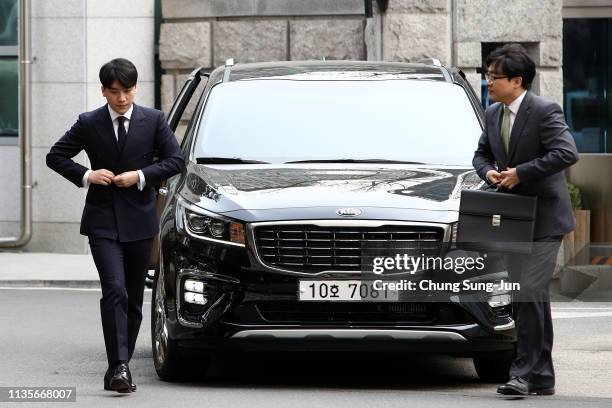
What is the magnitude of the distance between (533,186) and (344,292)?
1.10 m

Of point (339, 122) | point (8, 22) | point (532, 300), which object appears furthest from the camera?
point (8, 22)

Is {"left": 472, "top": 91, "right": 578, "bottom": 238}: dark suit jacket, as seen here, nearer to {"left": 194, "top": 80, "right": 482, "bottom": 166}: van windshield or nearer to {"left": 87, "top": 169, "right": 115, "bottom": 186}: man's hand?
{"left": 194, "top": 80, "right": 482, "bottom": 166}: van windshield

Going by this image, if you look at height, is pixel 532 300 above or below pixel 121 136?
below

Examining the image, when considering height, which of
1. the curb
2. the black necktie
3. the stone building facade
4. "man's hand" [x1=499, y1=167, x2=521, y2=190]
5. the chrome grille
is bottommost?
the curb

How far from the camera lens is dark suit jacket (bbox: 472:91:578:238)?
28.0 ft

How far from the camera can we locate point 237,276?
8656mm

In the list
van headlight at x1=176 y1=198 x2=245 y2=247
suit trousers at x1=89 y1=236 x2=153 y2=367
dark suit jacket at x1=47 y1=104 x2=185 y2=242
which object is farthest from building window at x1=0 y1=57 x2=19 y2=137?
van headlight at x1=176 y1=198 x2=245 y2=247

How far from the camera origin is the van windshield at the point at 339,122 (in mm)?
9750

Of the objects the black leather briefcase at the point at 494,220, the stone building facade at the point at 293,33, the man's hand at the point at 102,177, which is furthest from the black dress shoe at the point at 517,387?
the stone building facade at the point at 293,33

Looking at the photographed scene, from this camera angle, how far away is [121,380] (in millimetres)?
8688

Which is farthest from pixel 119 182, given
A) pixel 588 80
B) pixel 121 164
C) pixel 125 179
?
pixel 588 80

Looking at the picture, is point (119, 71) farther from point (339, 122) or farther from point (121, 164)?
point (339, 122)

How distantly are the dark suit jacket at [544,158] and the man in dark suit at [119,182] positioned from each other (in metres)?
1.78

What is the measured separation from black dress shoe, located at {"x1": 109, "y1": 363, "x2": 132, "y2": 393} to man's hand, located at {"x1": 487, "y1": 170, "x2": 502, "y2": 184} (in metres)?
2.08
